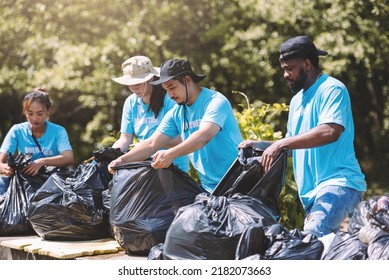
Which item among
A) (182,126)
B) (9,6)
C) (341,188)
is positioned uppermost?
(9,6)

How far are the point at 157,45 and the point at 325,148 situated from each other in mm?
7932

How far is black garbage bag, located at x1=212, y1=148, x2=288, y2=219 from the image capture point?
388cm

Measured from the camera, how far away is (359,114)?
14242 mm

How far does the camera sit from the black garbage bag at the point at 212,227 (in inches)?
137

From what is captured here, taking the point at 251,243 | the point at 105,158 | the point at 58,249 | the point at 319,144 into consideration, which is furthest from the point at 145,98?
the point at 251,243

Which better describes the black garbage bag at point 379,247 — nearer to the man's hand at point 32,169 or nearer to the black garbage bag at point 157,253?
the black garbage bag at point 157,253

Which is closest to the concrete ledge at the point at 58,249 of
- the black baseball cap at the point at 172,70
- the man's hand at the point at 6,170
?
the man's hand at the point at 6,170

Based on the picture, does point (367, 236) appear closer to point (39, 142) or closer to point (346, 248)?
point (346, 248)

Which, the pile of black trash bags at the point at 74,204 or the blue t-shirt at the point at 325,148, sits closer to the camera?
the blue t-shirt at the point at 325,148

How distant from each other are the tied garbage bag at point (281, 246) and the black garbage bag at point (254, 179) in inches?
22.3

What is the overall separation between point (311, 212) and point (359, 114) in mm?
10978

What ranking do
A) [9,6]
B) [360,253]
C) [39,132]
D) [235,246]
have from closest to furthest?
[360,253] < [235,246] < [39,132] < [9,6]
